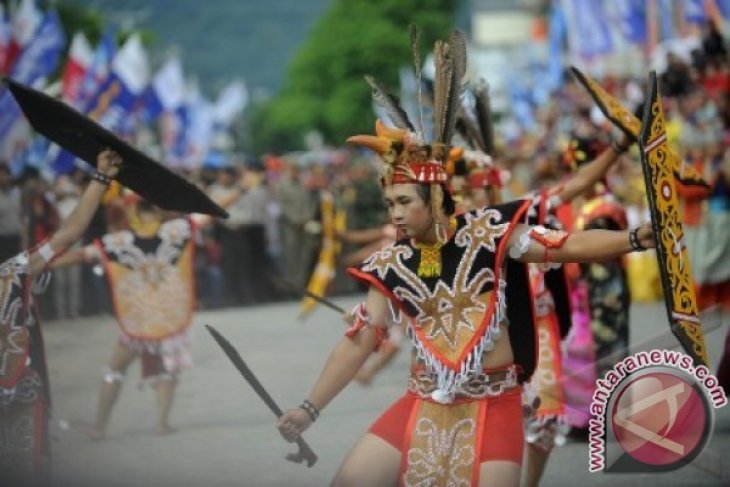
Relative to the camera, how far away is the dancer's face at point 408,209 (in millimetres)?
5566

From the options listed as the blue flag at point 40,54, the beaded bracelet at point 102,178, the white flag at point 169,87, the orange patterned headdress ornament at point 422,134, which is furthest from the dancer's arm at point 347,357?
the white flag at point 169,87

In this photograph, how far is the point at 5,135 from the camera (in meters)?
20.0

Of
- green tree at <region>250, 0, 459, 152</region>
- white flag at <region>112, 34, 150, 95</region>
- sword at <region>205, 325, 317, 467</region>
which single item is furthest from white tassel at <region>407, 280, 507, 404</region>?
green tree at <region>250, 0, 459, 152</region>

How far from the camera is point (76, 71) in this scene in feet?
86.5

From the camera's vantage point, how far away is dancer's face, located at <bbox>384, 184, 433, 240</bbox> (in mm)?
5566

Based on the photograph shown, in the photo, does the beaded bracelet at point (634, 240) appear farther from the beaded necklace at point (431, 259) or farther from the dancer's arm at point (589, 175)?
the dancer's arm at point (589, 175)

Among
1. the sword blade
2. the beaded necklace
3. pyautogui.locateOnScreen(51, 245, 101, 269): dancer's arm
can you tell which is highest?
the beaded necklace

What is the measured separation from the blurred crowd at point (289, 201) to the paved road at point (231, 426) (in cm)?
169

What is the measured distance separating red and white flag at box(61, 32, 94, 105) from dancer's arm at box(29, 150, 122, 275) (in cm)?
1888

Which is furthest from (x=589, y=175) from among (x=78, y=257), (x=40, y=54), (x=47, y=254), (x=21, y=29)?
(x=21, y=29)

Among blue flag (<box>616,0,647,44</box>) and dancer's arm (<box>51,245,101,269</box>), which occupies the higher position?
blue flag (<box>616,0,647,44</box>)

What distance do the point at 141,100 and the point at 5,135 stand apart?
26.2 ft

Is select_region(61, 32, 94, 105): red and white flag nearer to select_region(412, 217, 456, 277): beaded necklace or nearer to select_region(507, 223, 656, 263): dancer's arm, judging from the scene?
select_region(412, 217, 456, 277): beaded necklace

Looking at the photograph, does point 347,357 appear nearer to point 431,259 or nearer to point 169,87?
point 431,259
